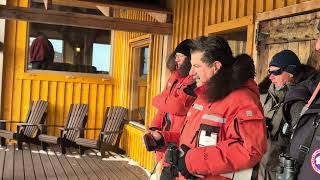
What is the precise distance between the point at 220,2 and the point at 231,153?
10.6ft

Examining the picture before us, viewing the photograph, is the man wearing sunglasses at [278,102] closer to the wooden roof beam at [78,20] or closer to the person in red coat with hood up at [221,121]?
the person in red coat with hood up at [221,121]

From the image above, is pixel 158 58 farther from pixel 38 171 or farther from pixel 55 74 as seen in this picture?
pixel 55 74

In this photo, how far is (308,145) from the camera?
169 cm

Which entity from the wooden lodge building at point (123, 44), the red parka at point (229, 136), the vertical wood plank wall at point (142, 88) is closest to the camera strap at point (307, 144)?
the red parka at point (229, 136)

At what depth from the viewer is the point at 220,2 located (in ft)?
15.9

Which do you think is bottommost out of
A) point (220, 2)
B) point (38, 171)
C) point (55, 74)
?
point (38, 171)

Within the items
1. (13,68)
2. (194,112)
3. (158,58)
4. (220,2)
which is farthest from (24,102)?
(194,112)

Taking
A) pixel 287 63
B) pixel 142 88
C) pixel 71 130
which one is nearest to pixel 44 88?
pixel 71 130

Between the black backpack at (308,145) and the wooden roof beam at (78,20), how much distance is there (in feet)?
13.8

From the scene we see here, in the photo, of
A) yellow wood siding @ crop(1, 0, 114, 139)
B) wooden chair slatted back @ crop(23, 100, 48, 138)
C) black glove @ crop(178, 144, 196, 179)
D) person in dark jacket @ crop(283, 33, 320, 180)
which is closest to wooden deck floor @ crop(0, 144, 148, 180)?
wooden chair slatted back @ crop(23, 100, 48, 138)

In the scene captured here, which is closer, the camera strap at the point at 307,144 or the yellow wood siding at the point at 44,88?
the camera strap at the point at 307,144

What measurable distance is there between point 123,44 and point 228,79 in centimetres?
678

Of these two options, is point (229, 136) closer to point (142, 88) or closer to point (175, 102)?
point (175, 102)

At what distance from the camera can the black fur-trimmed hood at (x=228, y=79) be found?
204 cm
